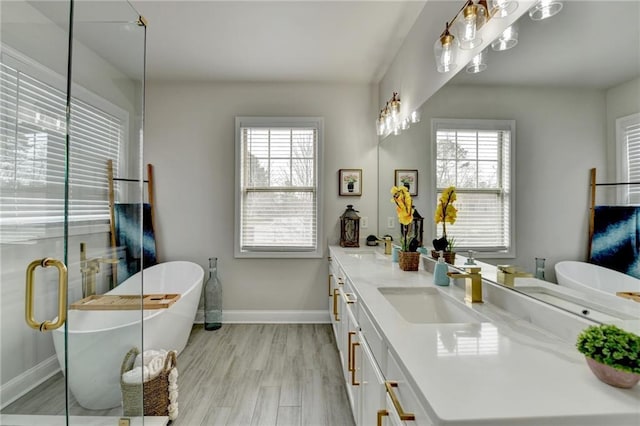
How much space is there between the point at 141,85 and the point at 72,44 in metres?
0.34

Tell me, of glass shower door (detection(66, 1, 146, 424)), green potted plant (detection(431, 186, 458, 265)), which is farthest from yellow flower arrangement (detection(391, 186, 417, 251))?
glass shower door (detection(66, 1, 146, 424))

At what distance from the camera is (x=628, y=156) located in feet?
2.62

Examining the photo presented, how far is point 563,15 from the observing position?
39.3 inches

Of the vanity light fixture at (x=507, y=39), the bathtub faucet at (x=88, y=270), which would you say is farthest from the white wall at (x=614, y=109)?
the bathtub faucet at (x=88, y=270)

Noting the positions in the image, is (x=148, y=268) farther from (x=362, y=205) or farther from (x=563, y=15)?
(x=563, y=15)

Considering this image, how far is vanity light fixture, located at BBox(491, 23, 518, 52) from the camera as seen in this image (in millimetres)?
1227

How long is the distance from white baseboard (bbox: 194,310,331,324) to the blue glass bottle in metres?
0.12

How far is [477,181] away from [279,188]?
230 cm

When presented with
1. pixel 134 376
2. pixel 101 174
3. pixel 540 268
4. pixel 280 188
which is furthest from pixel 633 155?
pixel 280 188

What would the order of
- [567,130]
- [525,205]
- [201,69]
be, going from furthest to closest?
[201,69], [525,205], [567,130]

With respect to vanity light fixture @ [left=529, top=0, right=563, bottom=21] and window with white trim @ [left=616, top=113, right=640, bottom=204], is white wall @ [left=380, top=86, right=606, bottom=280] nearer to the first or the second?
window with white trim @ [left=616, top=113, right=640, bottom=204]

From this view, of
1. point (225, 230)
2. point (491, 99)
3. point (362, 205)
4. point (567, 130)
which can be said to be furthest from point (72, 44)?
point (362, 205)

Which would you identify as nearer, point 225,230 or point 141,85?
point 141,85

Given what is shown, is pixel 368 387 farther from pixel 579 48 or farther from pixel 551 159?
pixel 579 48
